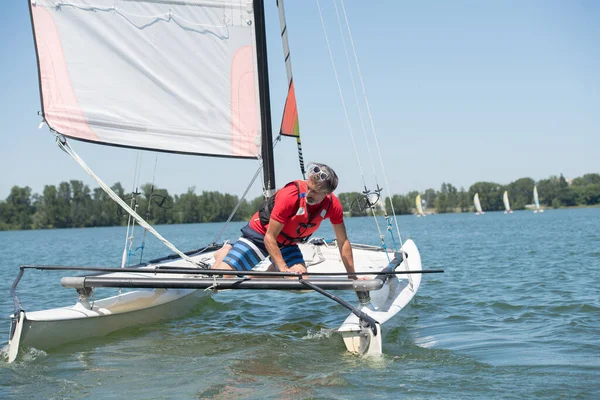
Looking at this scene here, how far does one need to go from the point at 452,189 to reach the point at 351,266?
122401 mm

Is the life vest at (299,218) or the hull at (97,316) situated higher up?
the life vest at (299,218)

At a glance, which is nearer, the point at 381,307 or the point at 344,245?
the point at 344,245

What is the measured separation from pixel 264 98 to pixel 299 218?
2.26 m

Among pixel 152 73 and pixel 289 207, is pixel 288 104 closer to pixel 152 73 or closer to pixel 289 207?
pixel 152 73

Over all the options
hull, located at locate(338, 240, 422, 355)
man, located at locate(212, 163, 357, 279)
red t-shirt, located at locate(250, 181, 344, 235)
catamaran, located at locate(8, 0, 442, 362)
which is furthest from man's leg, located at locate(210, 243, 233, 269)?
hull, located at locate(338, 240, 422, 355)

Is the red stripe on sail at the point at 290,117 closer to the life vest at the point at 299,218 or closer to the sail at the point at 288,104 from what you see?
the sail at the point at 288,104

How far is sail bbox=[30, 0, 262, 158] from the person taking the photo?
605 cm

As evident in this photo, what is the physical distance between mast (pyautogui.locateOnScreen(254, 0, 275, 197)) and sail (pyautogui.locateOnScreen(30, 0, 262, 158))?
64 millimetres

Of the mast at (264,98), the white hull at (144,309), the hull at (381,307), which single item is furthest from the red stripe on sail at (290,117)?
the hull at (381,307)

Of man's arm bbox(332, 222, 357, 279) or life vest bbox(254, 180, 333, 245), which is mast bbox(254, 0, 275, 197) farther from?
man's arm bbox(332, 222, 357, 279)

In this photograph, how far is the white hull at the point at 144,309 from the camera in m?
5.03

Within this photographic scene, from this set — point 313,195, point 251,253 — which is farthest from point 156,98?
point 313,195

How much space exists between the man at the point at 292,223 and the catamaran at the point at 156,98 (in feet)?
0.80

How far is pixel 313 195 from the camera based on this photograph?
505 centimetres
